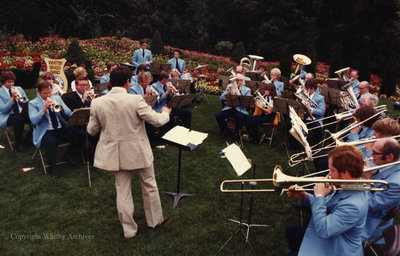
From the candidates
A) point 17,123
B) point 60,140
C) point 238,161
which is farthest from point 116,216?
point 17,123

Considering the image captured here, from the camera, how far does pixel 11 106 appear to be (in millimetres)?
6480

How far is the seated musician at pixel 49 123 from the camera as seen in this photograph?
17.8ft

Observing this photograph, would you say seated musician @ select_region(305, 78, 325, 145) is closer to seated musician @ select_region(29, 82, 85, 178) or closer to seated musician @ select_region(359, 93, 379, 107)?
seated musician @ select_region(359, 93, 379, 107)

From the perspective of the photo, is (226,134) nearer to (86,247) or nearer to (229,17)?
(86,247)

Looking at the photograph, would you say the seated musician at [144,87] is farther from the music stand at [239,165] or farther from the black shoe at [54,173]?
the music stand at [239,165]

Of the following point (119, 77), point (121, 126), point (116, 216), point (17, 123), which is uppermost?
Result: point (119, 77)

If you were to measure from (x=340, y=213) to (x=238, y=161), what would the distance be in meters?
1.42

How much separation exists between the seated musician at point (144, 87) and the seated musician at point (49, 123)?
67.8 inches

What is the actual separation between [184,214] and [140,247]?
38.9 inches

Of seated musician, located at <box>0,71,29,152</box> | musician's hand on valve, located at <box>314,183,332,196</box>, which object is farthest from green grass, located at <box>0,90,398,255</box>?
musician's hand on valve, located at <box>314,183,332,196</box>

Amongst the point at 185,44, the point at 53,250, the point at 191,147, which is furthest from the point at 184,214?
the point at 185,44

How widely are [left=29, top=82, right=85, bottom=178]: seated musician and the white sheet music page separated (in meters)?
3.63

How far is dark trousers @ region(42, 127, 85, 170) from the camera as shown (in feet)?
18.2

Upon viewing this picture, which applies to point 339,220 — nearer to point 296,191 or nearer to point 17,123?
point 296,191
